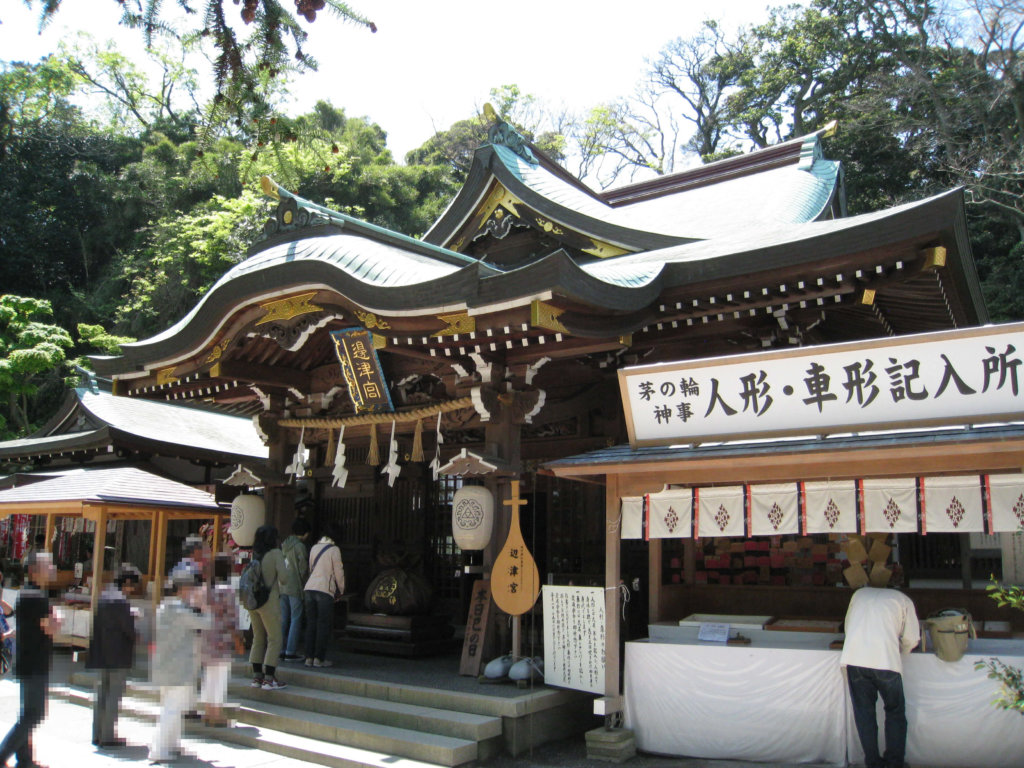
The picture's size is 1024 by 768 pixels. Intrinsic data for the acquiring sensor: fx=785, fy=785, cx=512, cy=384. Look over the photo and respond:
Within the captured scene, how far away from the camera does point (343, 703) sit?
7312mm

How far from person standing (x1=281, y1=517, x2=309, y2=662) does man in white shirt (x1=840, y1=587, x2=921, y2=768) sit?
5.36 m

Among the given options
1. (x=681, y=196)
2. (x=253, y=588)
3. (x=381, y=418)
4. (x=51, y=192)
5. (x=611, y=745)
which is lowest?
(x=611, y=745)

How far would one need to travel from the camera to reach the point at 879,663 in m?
5.64

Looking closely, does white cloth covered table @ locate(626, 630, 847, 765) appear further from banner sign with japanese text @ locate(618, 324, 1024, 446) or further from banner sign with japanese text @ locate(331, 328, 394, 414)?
banner sign with japanese text @ locate(331, 328, 394, 414)

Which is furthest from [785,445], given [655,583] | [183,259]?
[183,259]

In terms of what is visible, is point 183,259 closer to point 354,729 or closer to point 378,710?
point 378,710

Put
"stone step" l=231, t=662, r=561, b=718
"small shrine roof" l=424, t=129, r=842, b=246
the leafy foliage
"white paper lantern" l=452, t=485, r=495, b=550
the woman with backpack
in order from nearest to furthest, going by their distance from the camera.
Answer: the leafy foliage
"stone step" l=231, t=662, r=561, b=718
the woman with backpack
"white paper lantern" l=452, t=485, r=495, b=550
"small shrine roof" l=424, t=129, r=842, b=246

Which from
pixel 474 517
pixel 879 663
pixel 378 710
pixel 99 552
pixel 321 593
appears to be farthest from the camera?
pixel 99 552

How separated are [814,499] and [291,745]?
16.0ft

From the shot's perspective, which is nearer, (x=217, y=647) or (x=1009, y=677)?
(x=1009, y=677)

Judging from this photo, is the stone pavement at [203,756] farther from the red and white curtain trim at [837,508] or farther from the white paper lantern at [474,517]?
the white paper lantern at [474,517]

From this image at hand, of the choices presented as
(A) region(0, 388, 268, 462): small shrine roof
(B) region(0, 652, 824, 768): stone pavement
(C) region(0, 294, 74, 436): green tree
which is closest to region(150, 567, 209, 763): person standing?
(B) region(0, 652, 824, 768): stone pavement

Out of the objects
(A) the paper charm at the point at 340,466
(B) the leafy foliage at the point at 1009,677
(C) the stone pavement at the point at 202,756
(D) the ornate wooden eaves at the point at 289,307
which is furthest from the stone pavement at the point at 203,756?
(D) the ornate wooden eaves at the point at 289,307

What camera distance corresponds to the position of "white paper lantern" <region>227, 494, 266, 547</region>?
1033cm
